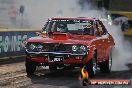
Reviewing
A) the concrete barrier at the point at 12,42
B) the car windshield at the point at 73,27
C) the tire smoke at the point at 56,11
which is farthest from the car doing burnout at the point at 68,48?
the tire smoke at the point at 56,11

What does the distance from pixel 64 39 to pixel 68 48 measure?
0.36 m

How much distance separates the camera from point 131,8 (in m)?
24.2

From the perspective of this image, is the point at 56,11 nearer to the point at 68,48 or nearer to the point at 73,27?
the point at 73,27

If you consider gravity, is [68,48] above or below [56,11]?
above

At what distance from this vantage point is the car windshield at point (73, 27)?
1185cm

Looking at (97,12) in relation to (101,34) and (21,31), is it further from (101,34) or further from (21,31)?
(101,34)

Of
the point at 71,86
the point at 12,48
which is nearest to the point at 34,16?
the point at 12,48

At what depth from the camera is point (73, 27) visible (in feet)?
39.3

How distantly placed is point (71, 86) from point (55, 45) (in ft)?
4.83

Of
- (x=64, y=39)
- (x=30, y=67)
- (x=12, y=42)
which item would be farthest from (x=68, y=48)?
(x=12, y=42)

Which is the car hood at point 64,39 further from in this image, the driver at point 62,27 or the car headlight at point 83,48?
the driver at point 62,27

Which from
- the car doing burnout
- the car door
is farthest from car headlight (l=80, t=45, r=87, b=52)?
the car door

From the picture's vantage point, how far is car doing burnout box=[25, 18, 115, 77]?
10.8 metres

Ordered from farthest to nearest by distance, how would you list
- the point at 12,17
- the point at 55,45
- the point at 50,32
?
1. the point at 12,17
2. the point at 50,32
3. the point at 55,45
